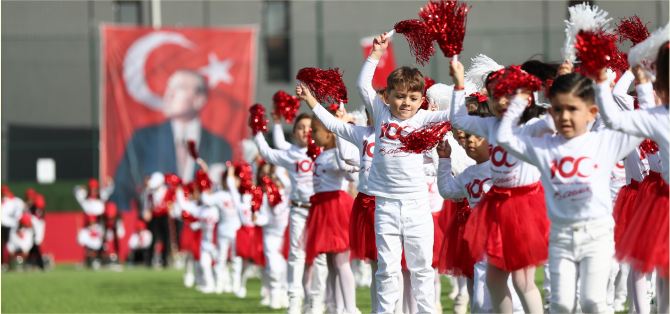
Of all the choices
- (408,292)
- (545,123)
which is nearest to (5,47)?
(408,292)

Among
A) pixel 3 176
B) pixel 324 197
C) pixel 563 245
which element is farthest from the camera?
pixel 3 176

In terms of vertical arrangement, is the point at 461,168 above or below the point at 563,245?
above

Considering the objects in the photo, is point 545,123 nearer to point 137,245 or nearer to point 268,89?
point 137,245

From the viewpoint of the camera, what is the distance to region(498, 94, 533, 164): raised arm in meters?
4.22

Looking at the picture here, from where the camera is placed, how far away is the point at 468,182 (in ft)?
17.5

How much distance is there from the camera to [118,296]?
36.0 feet

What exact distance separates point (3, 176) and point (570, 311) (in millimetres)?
17889

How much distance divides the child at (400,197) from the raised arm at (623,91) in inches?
40.6

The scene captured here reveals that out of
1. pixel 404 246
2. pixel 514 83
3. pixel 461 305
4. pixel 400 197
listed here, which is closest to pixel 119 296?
pixel 461 305

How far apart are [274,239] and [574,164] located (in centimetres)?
521

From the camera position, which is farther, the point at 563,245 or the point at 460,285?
the point at 460,285

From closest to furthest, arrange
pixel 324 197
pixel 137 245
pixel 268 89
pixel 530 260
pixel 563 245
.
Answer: pixel 563 245 → pixel 530 260 → pixel 324 197 → pixel 137 245 → pixel 268 89

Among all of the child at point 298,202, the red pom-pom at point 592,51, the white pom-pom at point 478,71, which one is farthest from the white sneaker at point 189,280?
the red pom-pom at point 592,51

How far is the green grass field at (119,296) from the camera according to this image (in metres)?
9.16
